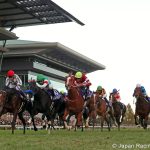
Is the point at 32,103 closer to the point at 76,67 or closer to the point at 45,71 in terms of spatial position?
the point at 45,71

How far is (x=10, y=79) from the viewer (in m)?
17.6

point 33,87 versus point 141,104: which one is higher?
point 33,87

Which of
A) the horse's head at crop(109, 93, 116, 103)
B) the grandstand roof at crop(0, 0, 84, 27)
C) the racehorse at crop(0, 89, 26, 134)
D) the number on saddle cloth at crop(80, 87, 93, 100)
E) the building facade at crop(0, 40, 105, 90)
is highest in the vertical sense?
the grandstand roof at crop(0, 0, 84, 27)

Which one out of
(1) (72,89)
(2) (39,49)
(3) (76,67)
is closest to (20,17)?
(2) (39,49)

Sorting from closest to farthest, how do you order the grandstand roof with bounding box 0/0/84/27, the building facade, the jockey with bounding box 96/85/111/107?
the jockey with bounding box 96/85/111/107 → the grandstand roof with bounding box 0/0/84/27 → the building facade

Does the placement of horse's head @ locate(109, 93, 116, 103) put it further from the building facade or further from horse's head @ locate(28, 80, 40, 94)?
the building facade

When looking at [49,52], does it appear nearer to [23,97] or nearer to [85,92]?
[85,92]

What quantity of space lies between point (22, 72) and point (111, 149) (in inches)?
2722

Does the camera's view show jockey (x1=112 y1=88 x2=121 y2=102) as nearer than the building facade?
Yes

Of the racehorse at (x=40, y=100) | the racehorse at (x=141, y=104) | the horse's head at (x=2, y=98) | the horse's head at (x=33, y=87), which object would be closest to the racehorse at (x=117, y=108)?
the racehorse at (x=141, y=104)

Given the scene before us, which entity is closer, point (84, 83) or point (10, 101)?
point (10, 101)

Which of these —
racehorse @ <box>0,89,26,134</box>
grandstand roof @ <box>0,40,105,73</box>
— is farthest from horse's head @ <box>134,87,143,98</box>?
grandstand roof @ <box>0,40,105,73</box>

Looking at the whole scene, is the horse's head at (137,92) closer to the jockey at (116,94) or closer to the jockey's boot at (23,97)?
the jockey at (116,94)

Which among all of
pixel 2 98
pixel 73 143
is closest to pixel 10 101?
pixel 2 98
